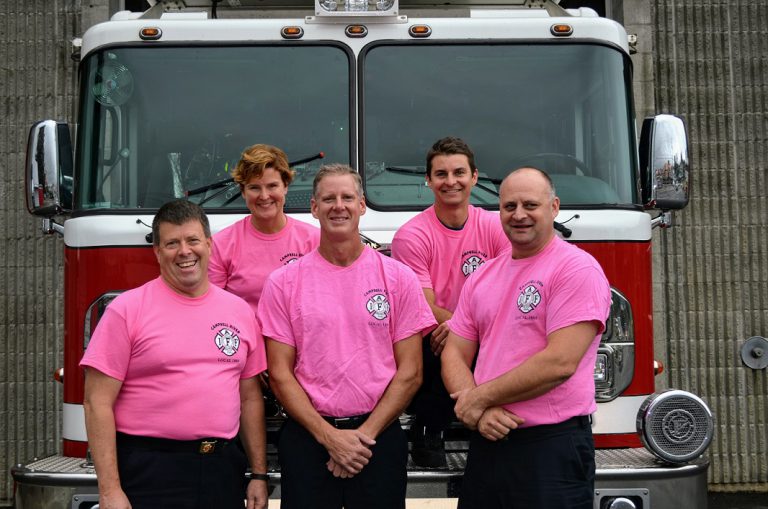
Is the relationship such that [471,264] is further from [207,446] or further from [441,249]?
[207,446]

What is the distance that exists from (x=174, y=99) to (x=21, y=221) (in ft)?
13.7

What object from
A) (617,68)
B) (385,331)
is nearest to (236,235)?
(385,331)

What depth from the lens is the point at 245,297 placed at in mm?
3773

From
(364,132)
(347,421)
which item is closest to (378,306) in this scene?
(347,421)

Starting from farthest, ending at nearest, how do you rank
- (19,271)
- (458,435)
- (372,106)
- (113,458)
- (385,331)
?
(19,271), (372,106), (458,435), (385,331), (113,458)

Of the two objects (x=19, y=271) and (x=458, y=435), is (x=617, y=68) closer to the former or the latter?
(x=458, y=435)

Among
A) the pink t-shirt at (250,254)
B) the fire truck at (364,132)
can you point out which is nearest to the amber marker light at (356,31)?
the fire truck at (364,132)

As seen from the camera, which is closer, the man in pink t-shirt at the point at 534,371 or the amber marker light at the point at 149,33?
the man in pink t-shirt at the point at 534,371

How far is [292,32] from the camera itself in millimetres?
4391

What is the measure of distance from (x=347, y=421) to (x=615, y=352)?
1.37 metres

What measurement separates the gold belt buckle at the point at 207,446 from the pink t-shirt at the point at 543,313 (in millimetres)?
895

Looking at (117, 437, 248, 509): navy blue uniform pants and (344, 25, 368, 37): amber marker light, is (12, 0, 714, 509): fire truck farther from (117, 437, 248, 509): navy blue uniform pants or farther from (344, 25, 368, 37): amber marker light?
(117, 437, 248, 509): navy blue uniform pants

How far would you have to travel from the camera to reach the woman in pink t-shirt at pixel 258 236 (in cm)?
375

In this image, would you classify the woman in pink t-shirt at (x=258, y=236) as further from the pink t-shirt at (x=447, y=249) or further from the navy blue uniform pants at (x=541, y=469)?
the navy blue uniform pants at (x=541, y=469)
